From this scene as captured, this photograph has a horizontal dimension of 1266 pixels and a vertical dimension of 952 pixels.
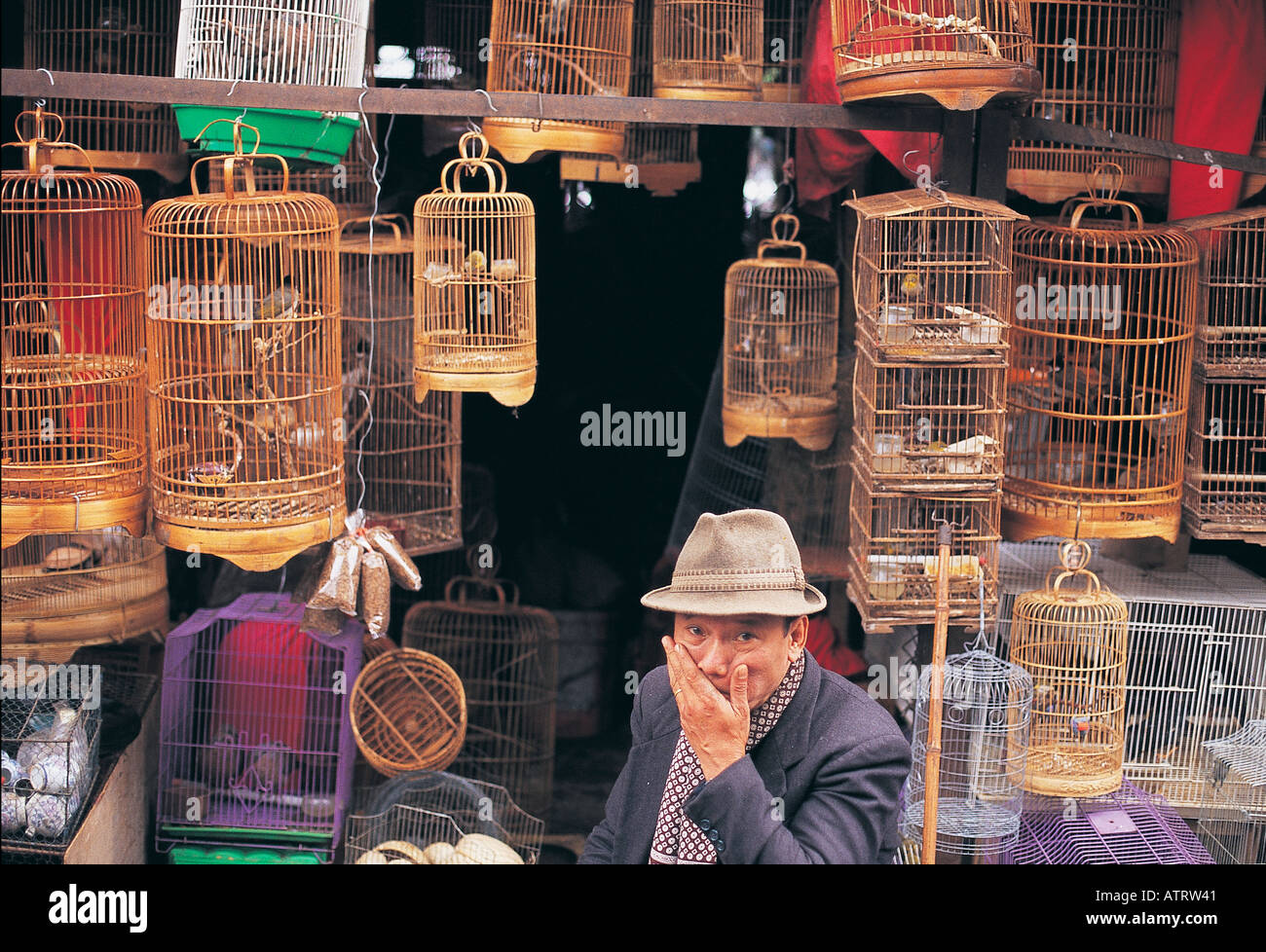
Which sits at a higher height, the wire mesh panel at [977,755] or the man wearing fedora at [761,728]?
the man wearing fedora at [761,728]

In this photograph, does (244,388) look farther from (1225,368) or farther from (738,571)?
(1225,368)

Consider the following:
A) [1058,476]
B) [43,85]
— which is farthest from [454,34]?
[1058,476]

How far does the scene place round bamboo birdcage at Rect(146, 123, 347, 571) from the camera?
4773mm

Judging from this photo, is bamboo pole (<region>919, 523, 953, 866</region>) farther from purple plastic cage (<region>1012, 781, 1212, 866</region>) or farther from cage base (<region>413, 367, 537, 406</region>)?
cage base (<region>413, 367, 537, 406</region>)

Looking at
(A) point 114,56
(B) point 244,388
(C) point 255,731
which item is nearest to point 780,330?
(B) point 244,388

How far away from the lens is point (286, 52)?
514 cm

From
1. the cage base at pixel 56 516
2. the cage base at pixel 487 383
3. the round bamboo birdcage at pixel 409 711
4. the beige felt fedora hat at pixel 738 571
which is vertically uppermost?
the cage base at pixel 487 383

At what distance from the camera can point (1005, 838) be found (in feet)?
17.1

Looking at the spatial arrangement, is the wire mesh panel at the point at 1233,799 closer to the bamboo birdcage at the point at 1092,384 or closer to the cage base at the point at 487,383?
the bamboo birdcage at the point at 1092,384

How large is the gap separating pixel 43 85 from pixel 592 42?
7.20 feet

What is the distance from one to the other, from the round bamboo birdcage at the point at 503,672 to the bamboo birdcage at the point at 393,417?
0.62 m

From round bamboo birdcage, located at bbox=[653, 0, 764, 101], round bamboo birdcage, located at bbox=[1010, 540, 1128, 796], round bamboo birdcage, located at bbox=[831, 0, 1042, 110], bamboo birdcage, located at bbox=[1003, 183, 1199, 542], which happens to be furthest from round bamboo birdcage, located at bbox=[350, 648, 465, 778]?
round bamboo birdcage, located at bbox=[831, 0, 1042, 110]

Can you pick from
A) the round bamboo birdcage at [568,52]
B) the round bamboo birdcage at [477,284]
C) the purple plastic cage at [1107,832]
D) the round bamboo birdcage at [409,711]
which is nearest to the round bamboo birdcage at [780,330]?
the round bamboo birdcage at [568,52]

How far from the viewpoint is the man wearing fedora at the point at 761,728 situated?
2693 millimetres
